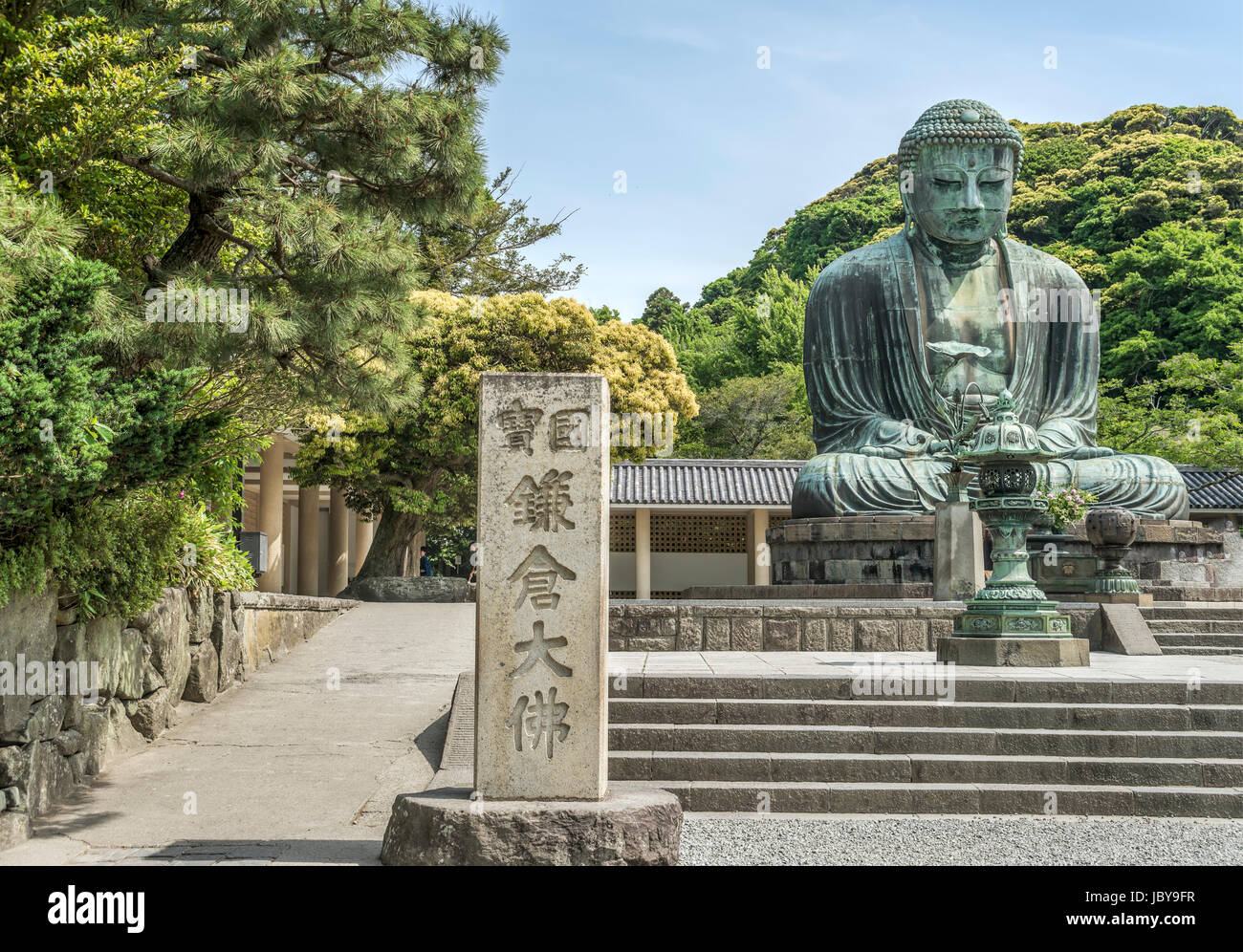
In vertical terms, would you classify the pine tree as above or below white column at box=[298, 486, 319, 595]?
above

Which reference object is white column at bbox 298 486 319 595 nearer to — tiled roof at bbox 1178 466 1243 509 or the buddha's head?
the buddha's head

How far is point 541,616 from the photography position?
4.64 meters

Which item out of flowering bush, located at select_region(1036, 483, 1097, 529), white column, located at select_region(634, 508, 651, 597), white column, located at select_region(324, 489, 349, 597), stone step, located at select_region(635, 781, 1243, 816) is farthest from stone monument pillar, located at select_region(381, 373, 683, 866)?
white column, located at select_region(324, 489, 349, 597)

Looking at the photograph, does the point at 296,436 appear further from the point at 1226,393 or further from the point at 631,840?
the point at 1226,393

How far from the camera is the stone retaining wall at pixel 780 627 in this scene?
9000 millimetres

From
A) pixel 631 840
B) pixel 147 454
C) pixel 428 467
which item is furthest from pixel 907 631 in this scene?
pixel 428 467

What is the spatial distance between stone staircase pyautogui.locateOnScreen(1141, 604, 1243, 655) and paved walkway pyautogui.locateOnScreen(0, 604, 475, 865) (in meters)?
6.42

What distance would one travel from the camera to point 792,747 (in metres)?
6.16

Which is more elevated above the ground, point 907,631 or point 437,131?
point 437,131

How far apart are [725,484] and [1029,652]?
46.6ft

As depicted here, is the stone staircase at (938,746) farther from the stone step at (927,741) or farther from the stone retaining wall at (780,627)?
the stone retaining wall at (780,627)

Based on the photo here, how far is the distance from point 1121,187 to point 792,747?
31.0 metres

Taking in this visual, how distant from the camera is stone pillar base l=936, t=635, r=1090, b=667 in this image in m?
7.66

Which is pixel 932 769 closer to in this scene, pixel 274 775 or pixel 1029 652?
→ pixel 1029 652
